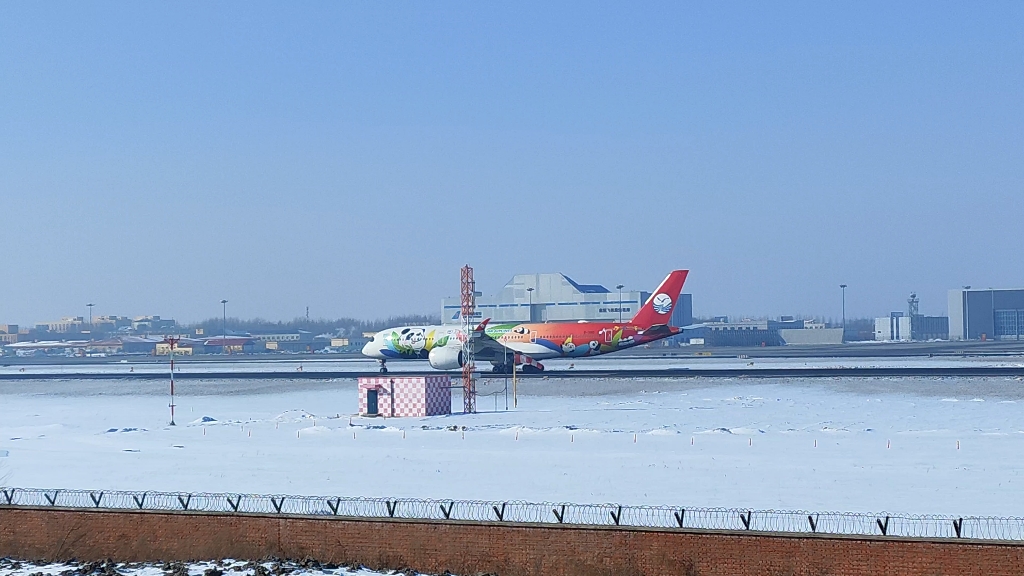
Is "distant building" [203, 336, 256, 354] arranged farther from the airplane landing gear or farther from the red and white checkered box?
the red and white checkered box

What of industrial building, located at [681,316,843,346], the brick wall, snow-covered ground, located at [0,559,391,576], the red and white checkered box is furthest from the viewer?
industrial building, located at [681,316,843,346]

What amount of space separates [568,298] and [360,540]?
17517 centimetres

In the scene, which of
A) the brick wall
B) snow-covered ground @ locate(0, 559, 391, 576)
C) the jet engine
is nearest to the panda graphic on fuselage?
the jet engine

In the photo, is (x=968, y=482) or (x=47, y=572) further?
(x=968, y=482)

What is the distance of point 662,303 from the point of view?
265 ft

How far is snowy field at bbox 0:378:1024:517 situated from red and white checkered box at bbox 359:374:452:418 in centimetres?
132

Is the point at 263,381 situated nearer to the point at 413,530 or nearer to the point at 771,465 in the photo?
the point at 771,465

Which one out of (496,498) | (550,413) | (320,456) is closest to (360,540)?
(496,498)

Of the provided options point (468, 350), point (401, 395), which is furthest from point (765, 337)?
point (401, 395)

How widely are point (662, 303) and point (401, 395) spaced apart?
35.3m

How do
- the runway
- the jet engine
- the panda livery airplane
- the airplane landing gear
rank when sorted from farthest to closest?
1. the panda livery airplane
2. the airplane landing gear
3. the jet engine
4. the runway

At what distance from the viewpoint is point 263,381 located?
2928 inches

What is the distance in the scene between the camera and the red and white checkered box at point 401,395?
48812 mm

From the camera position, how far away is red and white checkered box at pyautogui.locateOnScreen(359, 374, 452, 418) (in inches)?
1922
